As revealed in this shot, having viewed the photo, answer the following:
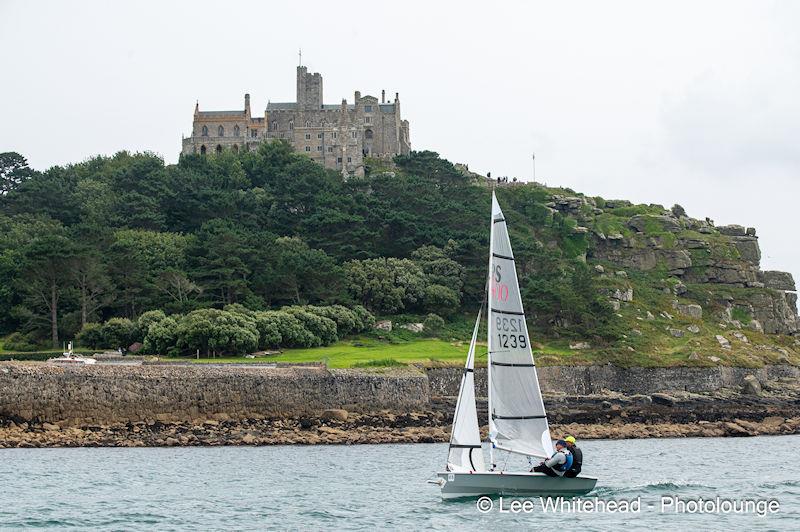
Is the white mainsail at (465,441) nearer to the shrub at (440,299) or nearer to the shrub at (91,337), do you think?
the shrub at (91,337)

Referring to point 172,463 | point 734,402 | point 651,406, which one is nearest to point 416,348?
point 651,406

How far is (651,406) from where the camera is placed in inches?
2699

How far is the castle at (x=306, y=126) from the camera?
126 m

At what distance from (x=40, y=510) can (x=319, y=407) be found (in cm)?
2848

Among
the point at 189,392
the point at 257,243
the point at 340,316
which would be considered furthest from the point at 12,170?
the point at 189,392

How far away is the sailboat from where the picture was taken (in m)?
31.8

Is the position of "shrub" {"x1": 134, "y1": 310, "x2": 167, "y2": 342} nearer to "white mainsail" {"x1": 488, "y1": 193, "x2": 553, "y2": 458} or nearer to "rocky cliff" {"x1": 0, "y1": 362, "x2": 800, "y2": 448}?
"rocky cliff" {"x1": 0, "y1": 362, "x2": 800, "y2": 448}

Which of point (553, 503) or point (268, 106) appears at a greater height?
point (268, 106)

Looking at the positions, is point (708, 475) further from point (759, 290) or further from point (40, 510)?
point (759, 290)

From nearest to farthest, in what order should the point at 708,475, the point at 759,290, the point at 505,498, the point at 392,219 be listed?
the point at 505,498
the point at 708,475
the point at 392,219
the point at 759,290

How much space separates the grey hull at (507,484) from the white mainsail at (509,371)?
0.76 m

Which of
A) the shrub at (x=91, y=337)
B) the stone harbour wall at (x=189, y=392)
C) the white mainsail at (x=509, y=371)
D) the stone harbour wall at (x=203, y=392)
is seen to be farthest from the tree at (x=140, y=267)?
the white mainsail at (x=509, y=371)

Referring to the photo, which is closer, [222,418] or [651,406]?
[222,418]

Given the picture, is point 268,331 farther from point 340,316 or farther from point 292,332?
point 340,316
